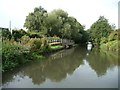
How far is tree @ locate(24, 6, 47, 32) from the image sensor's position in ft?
143

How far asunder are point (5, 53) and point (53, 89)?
4981mm

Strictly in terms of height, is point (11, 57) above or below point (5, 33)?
below

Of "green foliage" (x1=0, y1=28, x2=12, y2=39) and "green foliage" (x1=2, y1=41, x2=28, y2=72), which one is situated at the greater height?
"green foliage" (x1=0, y1=28, x2=12, y2=39)

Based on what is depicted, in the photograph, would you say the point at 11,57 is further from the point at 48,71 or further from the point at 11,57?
the point at 48,71

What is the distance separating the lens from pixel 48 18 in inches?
1719

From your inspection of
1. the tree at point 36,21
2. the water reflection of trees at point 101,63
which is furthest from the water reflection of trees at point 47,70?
the tree at point 36,21

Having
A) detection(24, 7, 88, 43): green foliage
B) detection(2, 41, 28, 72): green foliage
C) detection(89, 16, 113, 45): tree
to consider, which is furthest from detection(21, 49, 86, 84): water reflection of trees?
detection(89, 16, 113, 45): tree

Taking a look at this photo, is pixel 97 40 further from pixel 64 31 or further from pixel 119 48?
pixel 119 48

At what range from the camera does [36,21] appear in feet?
143

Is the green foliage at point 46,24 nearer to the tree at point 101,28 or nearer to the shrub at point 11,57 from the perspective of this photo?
the tree at point 101,28

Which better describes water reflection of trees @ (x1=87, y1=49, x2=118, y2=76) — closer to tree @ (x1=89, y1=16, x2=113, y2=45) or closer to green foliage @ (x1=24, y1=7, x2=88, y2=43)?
green foliage @ (x1=24, y1=7, x2=88, y2=43)

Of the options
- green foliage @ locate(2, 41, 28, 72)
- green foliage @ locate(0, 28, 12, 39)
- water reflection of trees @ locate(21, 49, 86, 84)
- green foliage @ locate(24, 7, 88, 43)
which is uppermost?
green foliage @ locate(24, 7, 88, 43)

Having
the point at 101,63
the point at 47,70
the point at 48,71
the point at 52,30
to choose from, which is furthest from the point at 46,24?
the point at 48,71

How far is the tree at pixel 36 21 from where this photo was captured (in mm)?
43491
